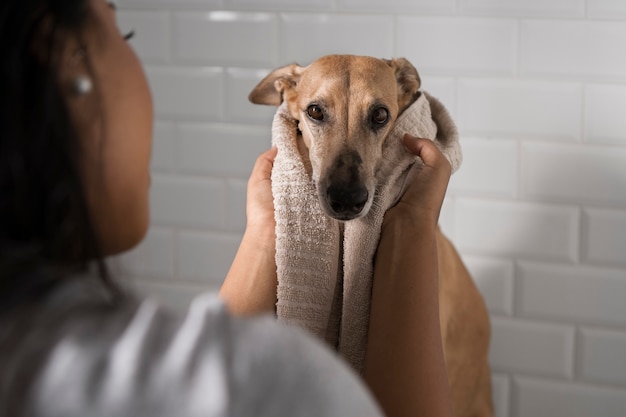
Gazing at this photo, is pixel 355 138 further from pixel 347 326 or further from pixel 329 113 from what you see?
pixel 347 326

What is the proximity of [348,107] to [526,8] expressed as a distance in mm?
472

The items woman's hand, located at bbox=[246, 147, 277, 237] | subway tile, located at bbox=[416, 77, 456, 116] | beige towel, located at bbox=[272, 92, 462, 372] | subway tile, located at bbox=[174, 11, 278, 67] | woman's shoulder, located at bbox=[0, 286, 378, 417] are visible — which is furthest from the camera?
subway tile, located at bbox=[174, 11, 278, 67]

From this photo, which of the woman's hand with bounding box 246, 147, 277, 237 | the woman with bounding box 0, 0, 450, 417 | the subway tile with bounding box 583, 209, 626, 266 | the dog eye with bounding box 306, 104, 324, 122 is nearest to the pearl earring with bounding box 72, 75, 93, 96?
the woman with bounding box 0, 0, 450, 417

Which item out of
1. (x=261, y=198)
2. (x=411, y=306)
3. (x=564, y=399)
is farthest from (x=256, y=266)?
(x=564, y=399)

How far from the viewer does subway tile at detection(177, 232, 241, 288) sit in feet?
5.35

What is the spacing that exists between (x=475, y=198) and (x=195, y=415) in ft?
3.79

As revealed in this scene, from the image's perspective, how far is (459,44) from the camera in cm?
141

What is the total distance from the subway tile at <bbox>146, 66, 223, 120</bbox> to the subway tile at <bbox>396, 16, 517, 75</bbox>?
0.43 metres

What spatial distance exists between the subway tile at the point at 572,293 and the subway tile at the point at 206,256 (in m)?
0.64

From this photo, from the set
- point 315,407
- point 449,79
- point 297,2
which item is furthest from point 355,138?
point 315,407

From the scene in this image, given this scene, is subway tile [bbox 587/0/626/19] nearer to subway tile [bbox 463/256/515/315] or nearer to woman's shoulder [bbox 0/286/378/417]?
subway tile [bbox 463/256/515/315]

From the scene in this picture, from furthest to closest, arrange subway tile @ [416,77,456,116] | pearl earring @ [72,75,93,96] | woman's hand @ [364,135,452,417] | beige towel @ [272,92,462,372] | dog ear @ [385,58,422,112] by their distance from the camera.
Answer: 1. subway tile @ [416,77,456,116]
2. dog ear @ [385,58,422,112]
3. beige towel @ [272,92,462,372]
4. woman's hand @ [364,135,452,417]
5. pearl earring @ [72,75,93,96]

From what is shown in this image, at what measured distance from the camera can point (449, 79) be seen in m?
1.42

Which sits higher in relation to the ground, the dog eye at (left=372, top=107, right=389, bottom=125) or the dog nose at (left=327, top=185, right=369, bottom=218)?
the dog eye at (left=372, top=107, right=389, bottom=125)
